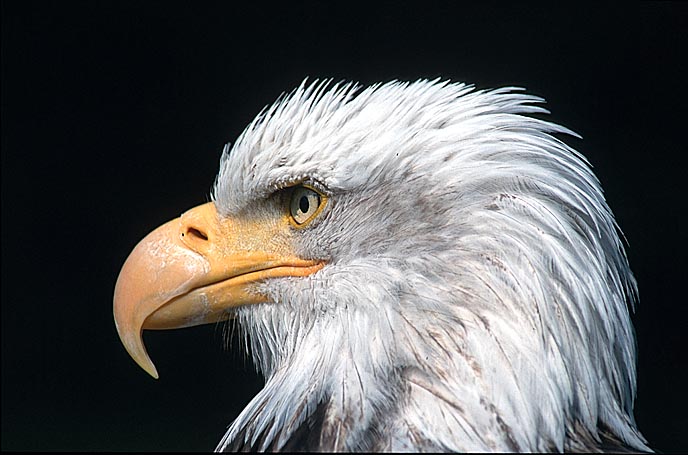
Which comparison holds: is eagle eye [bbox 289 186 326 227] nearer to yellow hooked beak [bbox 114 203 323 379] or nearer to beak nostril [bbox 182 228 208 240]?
yellow hooked beak [bbox 114 203 323 379]

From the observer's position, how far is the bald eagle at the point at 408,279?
2.17 meters

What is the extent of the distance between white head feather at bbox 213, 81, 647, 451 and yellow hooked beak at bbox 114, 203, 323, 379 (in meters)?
0.06

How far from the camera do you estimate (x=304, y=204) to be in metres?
2.55

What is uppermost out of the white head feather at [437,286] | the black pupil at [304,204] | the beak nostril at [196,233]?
the beak nostril at [196,233]

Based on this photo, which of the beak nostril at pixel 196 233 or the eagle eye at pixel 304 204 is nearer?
the eagle eye at pixel 304 204

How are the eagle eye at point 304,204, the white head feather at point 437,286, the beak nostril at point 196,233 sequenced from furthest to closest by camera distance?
1. the beak nostril at point 196,233
2. the eagle eye at point 304,204
3. the white head feather at point 437,286

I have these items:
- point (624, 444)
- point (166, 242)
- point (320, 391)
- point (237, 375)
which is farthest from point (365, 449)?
point (237, 375)

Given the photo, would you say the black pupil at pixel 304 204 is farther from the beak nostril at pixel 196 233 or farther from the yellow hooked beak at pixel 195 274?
the beak nostril at pixel 196 233

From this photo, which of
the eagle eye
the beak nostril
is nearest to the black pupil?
the eagle eye

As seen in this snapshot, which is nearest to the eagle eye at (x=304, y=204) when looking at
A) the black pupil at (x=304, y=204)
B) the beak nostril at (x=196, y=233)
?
the black pupil at (x=304, y=204)

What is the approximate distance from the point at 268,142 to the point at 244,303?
450 millimetres

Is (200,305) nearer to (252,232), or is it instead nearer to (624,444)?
(252,232)

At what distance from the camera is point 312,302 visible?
2477mm

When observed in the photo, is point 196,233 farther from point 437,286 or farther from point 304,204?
point 437,286
